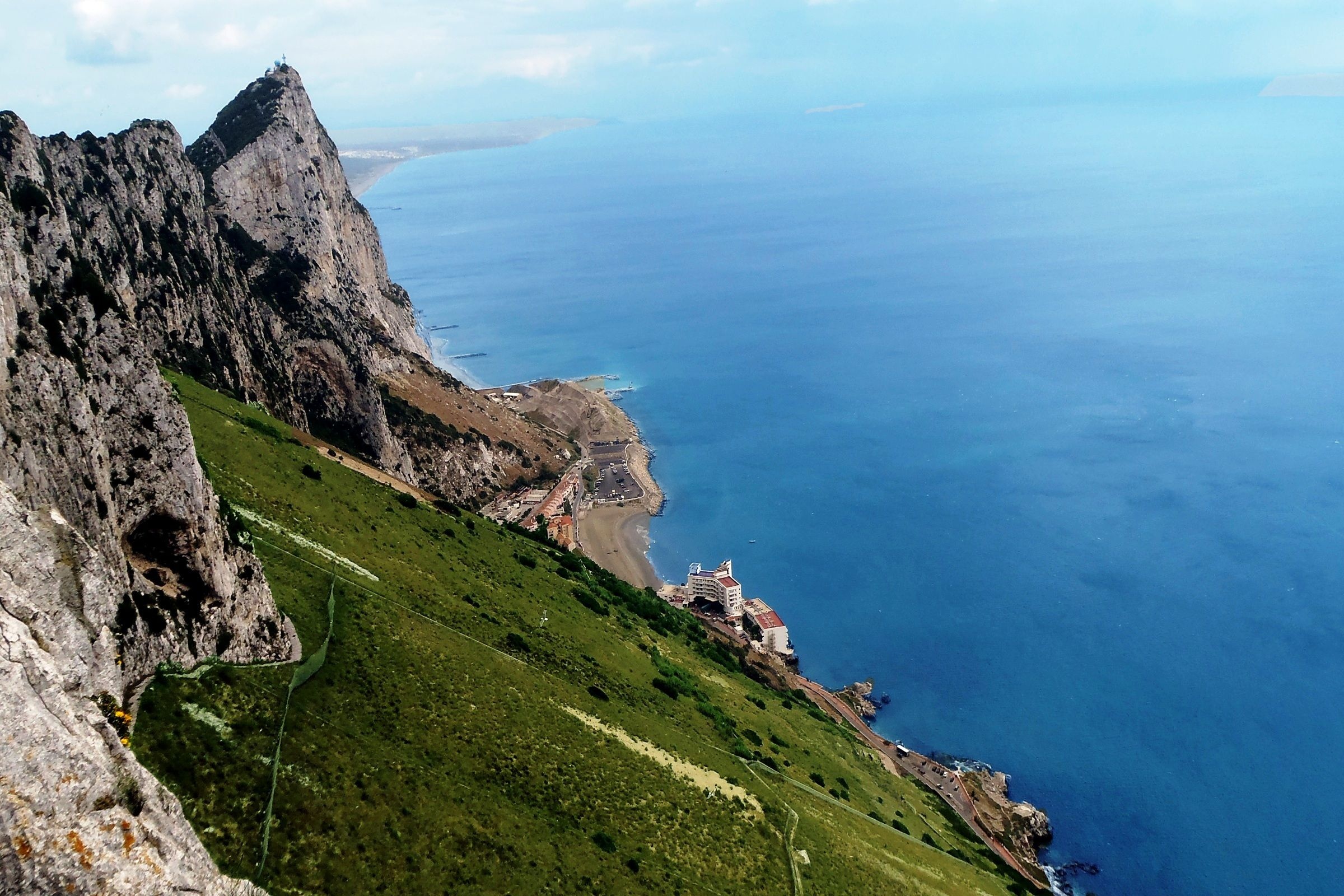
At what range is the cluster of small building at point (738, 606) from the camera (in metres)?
83.5

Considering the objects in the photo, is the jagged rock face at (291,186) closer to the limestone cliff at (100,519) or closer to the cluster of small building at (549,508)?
the limestone cliff at (100,519)

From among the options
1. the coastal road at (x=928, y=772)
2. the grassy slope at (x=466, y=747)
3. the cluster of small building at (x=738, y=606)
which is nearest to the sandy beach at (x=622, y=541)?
the cluster of small building at (x=738, y=606)

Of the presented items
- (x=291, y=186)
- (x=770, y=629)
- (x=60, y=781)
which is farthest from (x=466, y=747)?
(x=291, y=186)

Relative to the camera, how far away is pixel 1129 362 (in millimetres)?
154625

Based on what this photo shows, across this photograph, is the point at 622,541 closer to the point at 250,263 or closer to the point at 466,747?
the point at 250,263

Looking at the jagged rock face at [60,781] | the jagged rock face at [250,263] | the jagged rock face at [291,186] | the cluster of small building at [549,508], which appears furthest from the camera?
the cluster of small building at [549,508]

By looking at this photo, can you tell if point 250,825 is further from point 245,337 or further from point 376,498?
point 245,337

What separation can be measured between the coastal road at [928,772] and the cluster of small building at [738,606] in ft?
18.7

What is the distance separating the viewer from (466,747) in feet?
100

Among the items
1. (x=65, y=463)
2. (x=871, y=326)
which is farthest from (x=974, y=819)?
(x=871, y=326)

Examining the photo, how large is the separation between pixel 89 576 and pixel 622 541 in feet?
282

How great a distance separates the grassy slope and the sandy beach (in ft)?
117

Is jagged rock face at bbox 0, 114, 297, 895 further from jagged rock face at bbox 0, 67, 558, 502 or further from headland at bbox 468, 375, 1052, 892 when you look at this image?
headland at bbox 468, 375, 1052, 892

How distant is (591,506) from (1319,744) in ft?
235
